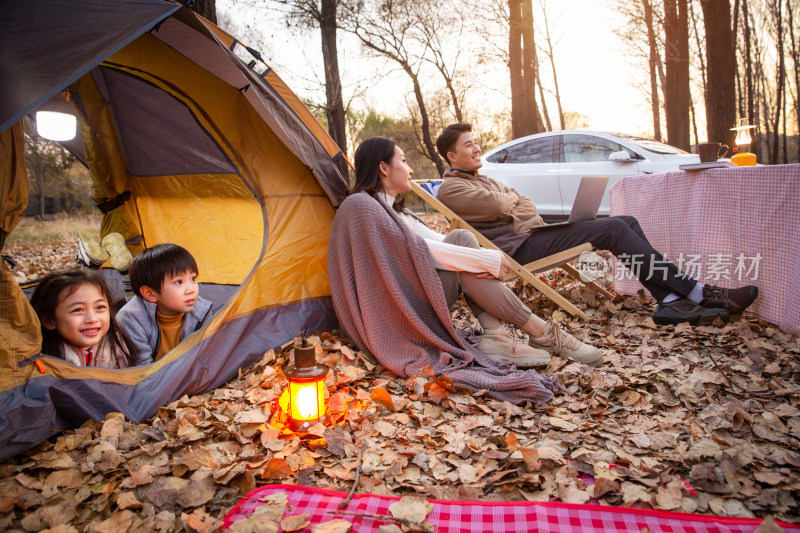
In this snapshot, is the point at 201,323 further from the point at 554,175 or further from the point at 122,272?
the point at 554,175

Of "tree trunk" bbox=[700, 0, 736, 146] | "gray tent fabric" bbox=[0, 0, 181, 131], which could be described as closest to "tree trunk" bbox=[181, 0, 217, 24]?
"gray tent fabric" bbox=[0, 0, 181, 131]

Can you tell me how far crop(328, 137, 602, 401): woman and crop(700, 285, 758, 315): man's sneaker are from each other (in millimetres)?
1062

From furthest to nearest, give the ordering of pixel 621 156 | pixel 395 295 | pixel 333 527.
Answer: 1. pixel 621 156
2. pixel 395 295
3. pixel 333 527

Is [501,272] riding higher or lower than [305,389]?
higher

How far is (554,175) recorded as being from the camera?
7473 millimetres

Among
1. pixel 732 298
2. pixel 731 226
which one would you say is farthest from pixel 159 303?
pixel 731 226

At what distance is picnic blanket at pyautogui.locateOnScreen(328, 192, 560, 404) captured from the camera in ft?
8.59

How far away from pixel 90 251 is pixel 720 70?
734 centimetres

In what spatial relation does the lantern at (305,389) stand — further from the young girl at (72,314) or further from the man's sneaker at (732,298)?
the man's sneaker at (732,298)

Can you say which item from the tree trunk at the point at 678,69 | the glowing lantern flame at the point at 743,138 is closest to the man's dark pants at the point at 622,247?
the glowing lantern flame at the point at 743,138

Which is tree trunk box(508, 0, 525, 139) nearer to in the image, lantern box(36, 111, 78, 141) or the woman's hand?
the woman's hand

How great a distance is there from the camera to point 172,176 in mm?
4113

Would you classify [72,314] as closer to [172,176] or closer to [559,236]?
[172,176]

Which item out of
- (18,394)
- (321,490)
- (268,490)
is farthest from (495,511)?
(18,394)
